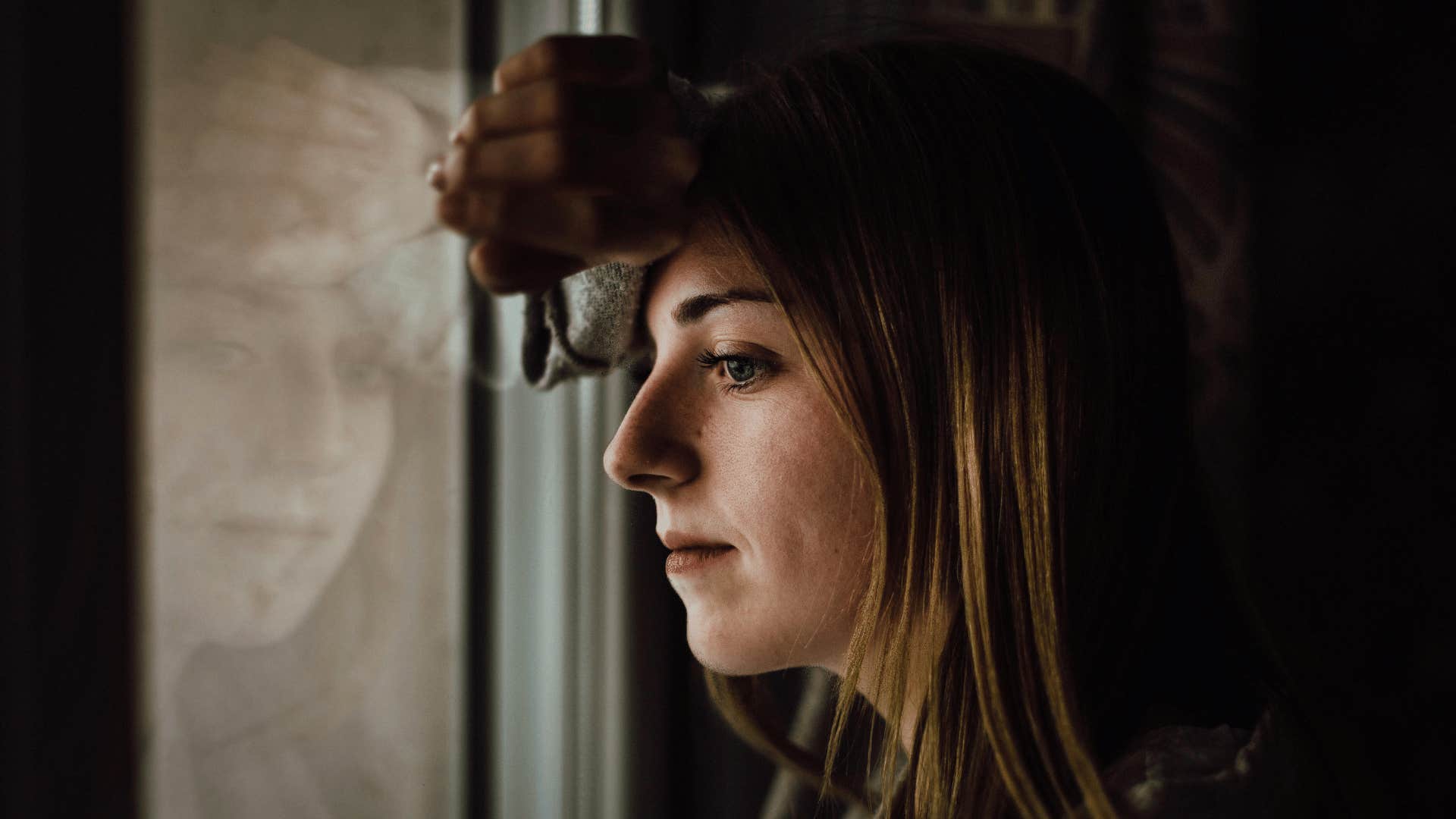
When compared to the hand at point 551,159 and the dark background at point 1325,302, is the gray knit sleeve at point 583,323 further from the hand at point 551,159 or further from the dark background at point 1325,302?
the dark background at point 1325,302

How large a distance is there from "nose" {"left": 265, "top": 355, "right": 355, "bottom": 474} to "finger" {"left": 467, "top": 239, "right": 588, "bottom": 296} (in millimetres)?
121

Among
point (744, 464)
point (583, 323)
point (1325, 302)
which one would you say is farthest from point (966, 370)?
point (1325, 302)

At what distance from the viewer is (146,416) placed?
0.42 m

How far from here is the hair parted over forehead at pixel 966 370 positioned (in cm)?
60

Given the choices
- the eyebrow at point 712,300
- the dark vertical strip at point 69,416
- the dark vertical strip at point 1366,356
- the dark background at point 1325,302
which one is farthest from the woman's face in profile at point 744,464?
the dark vertical strip at point 1366,356

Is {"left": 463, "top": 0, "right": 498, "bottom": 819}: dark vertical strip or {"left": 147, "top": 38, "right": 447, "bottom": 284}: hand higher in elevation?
{"left": 147, "top": 38, "right": 447, "bottom": 284}: hand

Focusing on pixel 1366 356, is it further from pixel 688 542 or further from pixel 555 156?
pixel 555 156

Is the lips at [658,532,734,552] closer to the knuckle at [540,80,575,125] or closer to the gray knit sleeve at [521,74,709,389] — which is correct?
the gray knit sleeve at [521,74,709,389]

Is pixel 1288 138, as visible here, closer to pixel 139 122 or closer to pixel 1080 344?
pixel 1080 344

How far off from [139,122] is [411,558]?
268mm

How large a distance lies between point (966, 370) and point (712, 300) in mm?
165

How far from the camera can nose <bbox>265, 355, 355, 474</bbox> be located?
49 cm

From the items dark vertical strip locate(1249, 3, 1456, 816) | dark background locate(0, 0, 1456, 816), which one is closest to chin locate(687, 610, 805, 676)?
dark background locate(0, 0, 1456, 816)

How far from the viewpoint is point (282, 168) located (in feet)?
1.59
